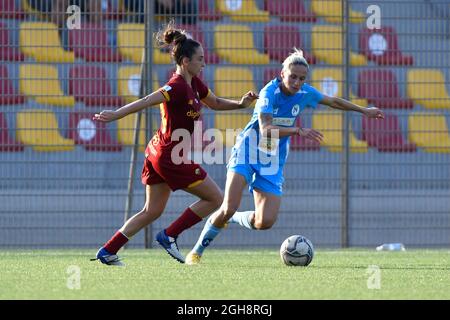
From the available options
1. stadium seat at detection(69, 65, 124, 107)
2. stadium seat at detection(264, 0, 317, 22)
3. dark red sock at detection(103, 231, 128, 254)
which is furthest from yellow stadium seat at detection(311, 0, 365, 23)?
dark red sock at detection(103, 231, 128, 254)

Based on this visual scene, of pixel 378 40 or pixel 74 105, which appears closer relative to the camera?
pixel 74 105

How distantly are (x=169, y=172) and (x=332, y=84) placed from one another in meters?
A: 5.00

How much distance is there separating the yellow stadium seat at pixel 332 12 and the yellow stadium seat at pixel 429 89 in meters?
1.01

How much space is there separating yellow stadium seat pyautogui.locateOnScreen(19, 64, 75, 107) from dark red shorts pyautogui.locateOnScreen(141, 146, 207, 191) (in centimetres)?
387

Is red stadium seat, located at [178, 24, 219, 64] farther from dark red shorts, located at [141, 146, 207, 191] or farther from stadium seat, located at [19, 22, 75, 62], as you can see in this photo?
dark red shorts, located at [141, 146, 207, 191]

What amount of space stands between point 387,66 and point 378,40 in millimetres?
2285

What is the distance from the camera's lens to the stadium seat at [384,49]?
41.0ft

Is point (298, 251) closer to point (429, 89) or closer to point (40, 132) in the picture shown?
point (40, 132)

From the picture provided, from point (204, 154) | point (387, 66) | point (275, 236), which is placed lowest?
point (275, 236)

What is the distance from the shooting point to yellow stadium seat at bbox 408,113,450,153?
1236 centimetres

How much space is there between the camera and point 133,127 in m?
12.3

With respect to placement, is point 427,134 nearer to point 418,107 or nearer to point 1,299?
point 418,107
